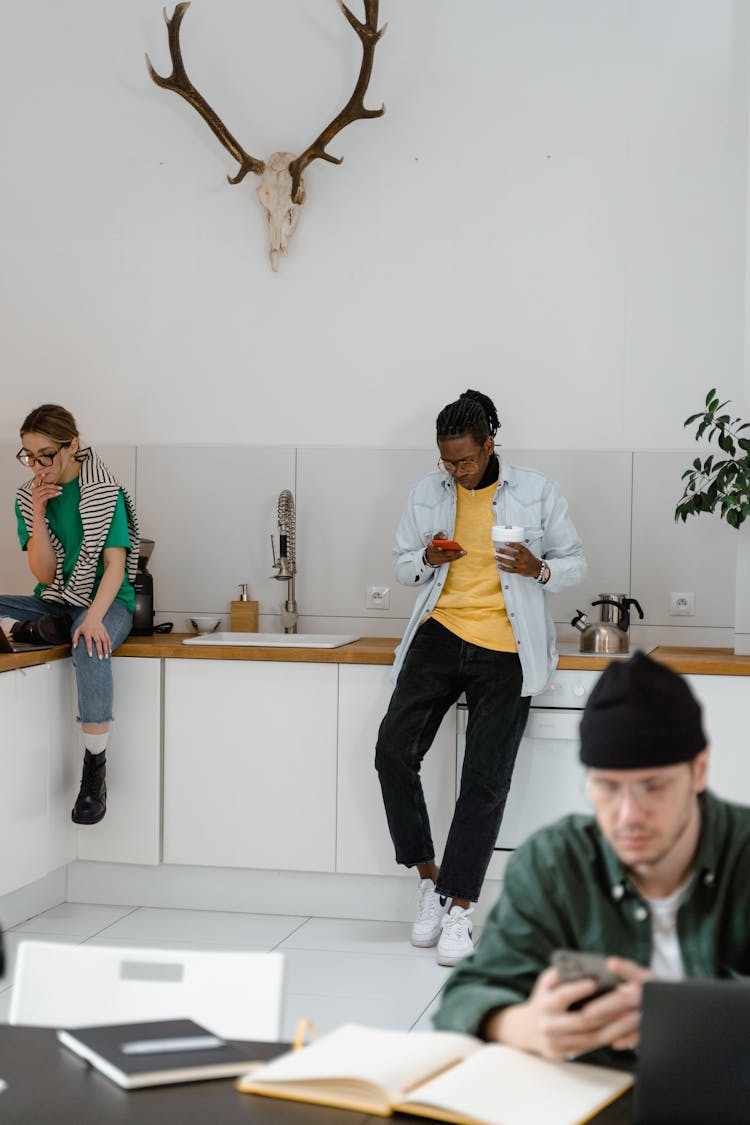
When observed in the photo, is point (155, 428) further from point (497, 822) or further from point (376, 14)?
point (497, 822)

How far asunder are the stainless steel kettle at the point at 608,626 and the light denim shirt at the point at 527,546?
22 centimetres

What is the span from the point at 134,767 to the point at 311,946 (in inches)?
31.5

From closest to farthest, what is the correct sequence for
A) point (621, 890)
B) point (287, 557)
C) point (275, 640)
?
point (621, 890) → point (275, 640) → point (287, 557)

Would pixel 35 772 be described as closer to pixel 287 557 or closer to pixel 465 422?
pixel 287 557

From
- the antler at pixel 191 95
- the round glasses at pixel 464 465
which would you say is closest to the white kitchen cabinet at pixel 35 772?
the round glasses at pixel 464 465

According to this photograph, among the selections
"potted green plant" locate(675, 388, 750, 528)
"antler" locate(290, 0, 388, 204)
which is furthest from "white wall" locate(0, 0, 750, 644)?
"potted green plant" locate(675, 388, 750, 528)

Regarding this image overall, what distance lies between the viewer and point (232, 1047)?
1301 mm

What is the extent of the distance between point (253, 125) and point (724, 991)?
4.03m

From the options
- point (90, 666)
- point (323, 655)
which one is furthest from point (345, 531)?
point (90, 666)

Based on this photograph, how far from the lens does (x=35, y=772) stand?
3.84m

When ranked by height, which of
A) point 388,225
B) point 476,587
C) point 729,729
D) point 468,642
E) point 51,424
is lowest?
point 729,729

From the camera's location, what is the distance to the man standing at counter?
367cm

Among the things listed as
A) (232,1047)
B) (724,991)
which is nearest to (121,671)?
(232,1047)

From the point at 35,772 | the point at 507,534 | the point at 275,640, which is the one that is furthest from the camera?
the point at 275,640
